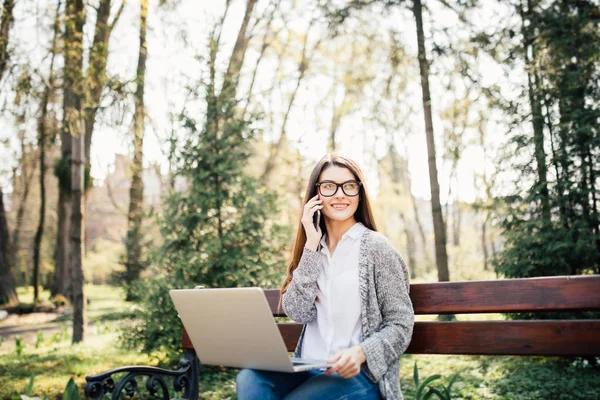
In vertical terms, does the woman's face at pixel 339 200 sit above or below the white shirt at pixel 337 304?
above

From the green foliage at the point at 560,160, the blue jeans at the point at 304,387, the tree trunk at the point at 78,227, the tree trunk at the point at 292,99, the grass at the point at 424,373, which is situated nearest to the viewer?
the blue jeans at the point at 304,387

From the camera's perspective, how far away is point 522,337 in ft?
7.29

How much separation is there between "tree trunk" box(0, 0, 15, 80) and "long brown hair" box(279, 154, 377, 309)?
5.19 metres

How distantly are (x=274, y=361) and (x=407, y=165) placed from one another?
20.8m

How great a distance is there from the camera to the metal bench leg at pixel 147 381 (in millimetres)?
2205

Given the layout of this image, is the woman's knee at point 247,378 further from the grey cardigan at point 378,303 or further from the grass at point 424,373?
the grass at point 424,373

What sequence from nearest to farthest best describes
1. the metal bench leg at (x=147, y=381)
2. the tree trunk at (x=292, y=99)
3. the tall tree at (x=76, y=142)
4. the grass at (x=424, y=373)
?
1. the metal bench leg at (x=147, y=381)
2. the grass at (x=424, y=373)
3. the tall tree at (x=76, y=142)
4. the tree trunk at (x=292, y=99)

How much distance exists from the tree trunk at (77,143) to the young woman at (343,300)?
5.28 metres

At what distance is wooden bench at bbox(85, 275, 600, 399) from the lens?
2.11 meters

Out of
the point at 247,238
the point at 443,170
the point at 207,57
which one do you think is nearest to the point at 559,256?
the point at 247,238

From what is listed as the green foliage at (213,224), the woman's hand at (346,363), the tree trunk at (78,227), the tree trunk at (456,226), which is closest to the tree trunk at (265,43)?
the tree trunk at (78,227)

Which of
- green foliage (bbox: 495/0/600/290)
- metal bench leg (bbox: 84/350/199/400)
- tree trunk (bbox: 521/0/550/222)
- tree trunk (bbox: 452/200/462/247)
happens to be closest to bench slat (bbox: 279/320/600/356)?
metal bench leg (bbox: 84/350/199/400)

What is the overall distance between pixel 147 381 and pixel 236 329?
748mm

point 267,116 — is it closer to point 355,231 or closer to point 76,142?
point 76,142
